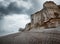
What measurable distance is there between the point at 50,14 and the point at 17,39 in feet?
46.1

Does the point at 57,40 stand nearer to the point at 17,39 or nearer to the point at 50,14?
the point at 17,39

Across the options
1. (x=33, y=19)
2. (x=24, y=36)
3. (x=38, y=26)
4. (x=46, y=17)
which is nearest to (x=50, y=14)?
(x=46, y=17)

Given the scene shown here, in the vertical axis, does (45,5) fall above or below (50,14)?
above

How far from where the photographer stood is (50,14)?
50.4ft

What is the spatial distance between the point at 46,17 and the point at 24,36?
14.2 meters

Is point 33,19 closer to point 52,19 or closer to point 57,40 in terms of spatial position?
point 52,19

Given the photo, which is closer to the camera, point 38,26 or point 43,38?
point 43,38

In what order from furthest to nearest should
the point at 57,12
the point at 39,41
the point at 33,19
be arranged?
the point at 33,19
the point at 57,12
the point at 39,41

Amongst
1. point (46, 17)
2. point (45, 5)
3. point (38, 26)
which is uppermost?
point (45, 5)

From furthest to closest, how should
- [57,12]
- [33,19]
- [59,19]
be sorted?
[33,19] < [57,12] < [59,19]

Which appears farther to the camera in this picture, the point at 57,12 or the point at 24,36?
the point at 57,12

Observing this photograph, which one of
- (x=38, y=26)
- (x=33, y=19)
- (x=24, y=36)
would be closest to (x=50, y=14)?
(x=38, y=26)

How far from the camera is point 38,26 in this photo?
16.2m

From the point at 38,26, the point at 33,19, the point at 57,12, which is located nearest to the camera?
the point at 57,12
